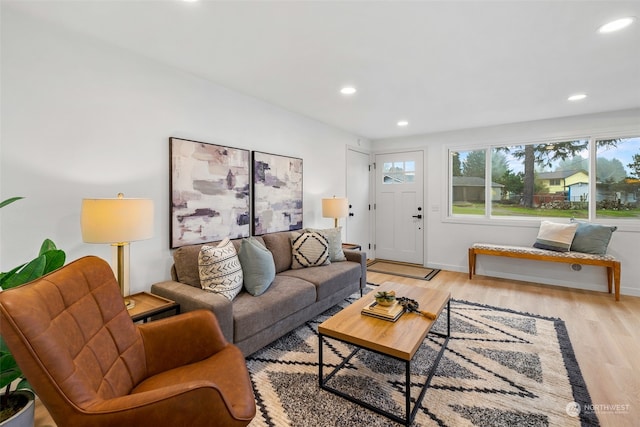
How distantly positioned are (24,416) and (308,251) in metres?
2.36

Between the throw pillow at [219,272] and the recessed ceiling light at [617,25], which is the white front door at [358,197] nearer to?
the throw pillow at [219,272]

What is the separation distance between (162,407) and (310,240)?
7.73 ft

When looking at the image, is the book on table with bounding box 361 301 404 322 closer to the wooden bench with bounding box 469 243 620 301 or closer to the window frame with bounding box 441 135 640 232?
the wooden bench with bounding box 469 243 620 301

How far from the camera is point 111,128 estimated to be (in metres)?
2.15

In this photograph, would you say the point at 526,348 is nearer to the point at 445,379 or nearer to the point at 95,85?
the point at 445,379

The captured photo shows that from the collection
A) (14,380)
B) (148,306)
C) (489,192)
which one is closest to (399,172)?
(489,192)

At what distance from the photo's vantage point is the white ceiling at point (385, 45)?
174cm

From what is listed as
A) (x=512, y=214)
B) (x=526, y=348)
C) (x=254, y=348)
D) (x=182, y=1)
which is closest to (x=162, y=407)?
(x=254, y=348)

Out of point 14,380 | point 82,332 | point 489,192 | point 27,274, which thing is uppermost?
point 489,192

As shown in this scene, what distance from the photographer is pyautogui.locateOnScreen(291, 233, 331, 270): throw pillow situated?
10.6 ft

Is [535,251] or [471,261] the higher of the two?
[535,251]

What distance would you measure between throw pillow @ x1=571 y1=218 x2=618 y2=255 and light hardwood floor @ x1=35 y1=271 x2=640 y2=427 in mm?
570

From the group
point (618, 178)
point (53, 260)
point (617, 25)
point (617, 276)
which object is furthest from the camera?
point (618, 178)

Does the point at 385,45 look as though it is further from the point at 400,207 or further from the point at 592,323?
the point at 400,207
